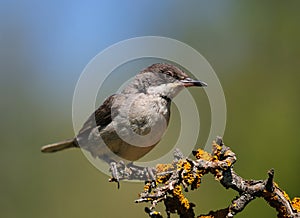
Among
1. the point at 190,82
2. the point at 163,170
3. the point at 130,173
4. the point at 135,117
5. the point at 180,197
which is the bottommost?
the point at 180,197

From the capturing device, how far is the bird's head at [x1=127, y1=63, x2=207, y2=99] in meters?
4.11

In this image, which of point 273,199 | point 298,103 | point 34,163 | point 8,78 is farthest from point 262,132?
point 8,78

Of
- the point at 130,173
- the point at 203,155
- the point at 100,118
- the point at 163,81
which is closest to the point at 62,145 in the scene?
the point at 100,118

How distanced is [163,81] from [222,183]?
1827 millimetres

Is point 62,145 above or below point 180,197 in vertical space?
above

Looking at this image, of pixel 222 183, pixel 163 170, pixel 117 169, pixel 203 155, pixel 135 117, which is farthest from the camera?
pixel 135 117

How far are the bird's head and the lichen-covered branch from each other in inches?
57.9

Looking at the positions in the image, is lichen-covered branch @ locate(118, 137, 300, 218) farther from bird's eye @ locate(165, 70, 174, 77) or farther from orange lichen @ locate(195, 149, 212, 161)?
bird's eye @ locate(165, 70, 174, 77)

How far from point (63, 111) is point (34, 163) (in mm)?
1239

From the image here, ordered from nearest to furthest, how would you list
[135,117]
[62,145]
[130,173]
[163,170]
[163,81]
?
[163,170] → [130,173] → [135,117] → [163,81] → [62,145]

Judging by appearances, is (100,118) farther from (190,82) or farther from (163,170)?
(163,170)

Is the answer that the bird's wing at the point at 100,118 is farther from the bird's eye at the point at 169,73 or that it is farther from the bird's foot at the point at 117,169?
the bird's foot at the point at 117,169

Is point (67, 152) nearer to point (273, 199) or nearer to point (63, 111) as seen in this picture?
point (63, 111)

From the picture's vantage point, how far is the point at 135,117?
384 cm
